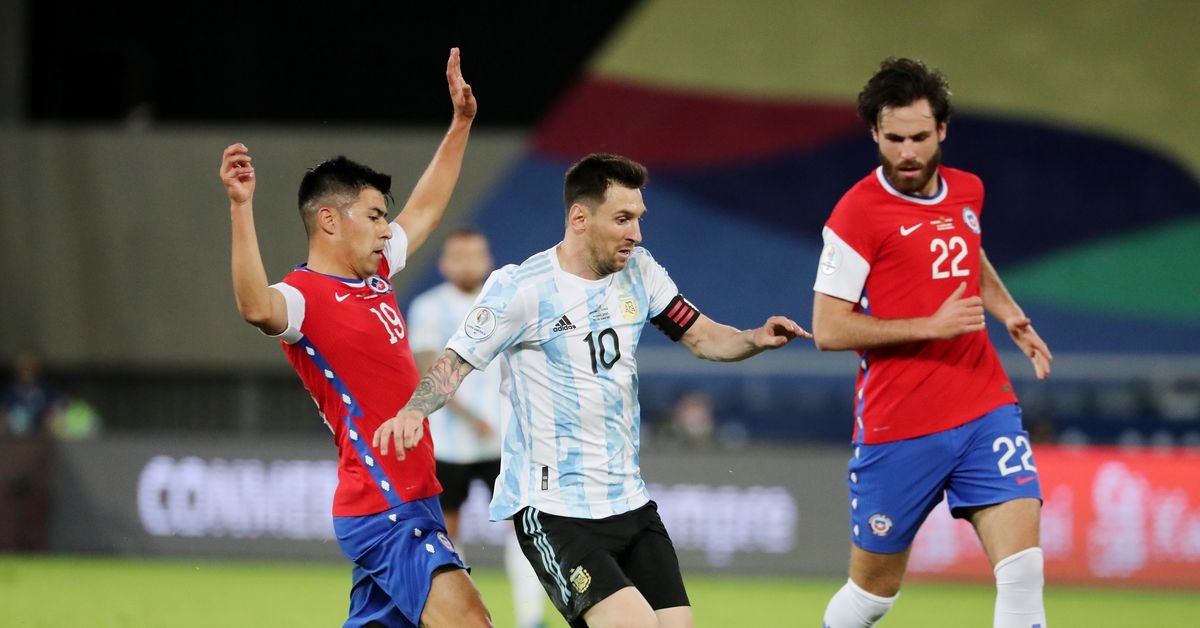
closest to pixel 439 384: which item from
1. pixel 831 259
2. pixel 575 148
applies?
pixel 831 259

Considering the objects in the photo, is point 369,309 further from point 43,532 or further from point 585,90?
point 585,90

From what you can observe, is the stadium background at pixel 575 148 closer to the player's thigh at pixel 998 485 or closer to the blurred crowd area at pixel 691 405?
the blurred crowd area at pixel 691 405

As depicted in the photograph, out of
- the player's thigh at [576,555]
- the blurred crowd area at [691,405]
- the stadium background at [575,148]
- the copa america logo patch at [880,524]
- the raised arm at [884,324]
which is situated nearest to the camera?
the player's thigh at [576,555]

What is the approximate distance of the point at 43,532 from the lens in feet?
47.5

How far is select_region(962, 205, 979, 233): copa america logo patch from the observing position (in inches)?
237

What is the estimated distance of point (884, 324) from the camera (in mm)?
5828

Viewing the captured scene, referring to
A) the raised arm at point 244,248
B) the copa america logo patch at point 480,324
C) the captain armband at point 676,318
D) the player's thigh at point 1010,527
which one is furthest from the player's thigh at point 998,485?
the raised arm at point 244,248

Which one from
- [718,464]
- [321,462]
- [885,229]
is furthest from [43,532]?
[885,229]

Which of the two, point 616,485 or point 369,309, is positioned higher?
point 369,309

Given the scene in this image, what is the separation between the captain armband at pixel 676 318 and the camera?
5.82 m

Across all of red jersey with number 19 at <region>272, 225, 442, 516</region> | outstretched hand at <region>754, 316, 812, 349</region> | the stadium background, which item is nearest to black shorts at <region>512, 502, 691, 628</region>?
red jersey with number 19 at <region>272, 225, 442, 516</region>

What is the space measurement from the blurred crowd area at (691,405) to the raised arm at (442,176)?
30.0ft

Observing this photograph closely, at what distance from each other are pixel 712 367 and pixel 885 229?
13366 mm

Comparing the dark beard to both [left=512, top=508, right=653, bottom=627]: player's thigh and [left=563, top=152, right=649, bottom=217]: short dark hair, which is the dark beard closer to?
[left=563, top=152, right=649, bottom=217]: short dark hair
